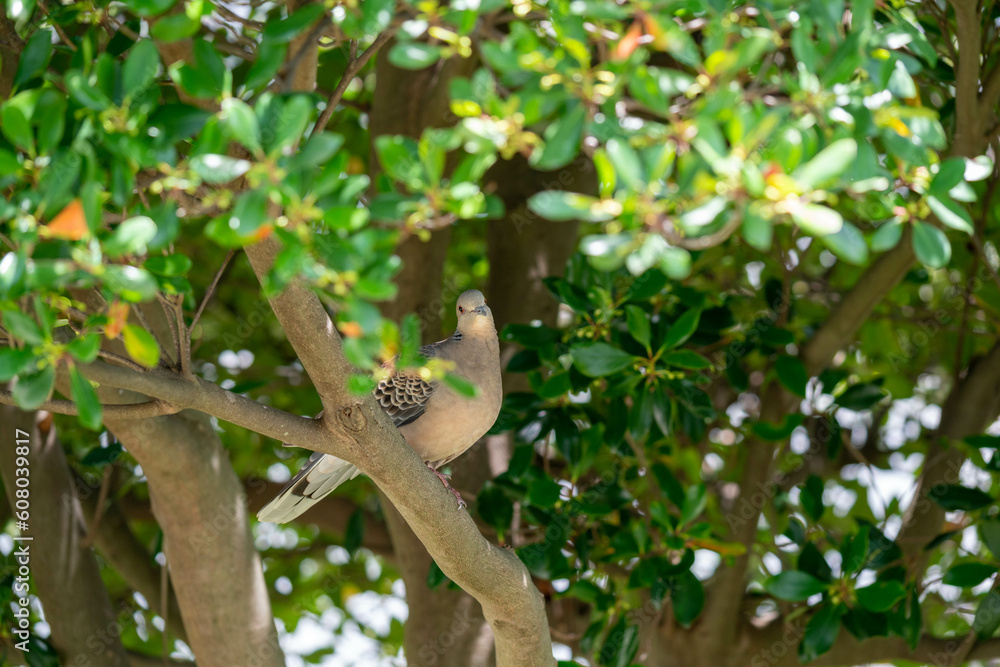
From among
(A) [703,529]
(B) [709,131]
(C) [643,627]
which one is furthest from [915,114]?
(C) [643,627]

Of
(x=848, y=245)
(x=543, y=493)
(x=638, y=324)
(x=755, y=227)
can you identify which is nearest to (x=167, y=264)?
(x=755, y=227)

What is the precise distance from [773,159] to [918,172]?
1.42ft

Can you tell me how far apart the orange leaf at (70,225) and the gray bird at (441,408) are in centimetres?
153

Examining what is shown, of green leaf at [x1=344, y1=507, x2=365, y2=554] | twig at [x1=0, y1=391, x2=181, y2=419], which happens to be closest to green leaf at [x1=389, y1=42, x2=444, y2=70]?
twig at [x1=0, y1=391, x2=181, y2=419]

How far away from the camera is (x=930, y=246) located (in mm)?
1402

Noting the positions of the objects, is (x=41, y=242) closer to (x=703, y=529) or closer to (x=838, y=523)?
(x=703, y=529)

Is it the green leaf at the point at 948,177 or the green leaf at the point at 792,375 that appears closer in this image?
the green leaf at the point at 948,177

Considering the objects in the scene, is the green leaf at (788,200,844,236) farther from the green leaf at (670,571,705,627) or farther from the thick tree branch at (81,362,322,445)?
the green leaf at (670,571,705,627)

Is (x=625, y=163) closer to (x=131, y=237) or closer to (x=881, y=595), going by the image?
(x=131, y=237)

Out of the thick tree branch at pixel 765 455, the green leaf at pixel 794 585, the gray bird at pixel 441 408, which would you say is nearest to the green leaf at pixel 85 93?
the gray bird at pixel 441 408

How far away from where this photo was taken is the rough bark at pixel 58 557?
3.46 m

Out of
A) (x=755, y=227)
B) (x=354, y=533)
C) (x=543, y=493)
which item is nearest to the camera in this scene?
(x=755, y=227)

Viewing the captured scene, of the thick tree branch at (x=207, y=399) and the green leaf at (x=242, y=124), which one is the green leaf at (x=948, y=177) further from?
the thick tree branch at (x=207, y=399)

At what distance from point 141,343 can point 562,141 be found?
715mm
